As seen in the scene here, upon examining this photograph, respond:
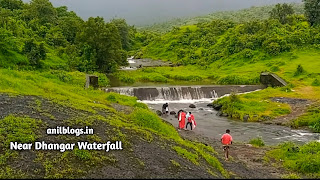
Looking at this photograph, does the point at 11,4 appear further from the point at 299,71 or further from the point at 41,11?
the point at 299,71

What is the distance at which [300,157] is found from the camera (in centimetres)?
1692

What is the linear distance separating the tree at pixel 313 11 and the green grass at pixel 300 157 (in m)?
46.5

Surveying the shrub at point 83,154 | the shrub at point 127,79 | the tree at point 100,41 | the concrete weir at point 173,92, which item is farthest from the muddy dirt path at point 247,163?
the tree at point 100,41

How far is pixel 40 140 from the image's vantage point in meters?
12.9

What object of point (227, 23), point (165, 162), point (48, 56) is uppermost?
point (227, 23)

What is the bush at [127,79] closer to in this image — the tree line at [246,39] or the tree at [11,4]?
the tree line at [246,39]

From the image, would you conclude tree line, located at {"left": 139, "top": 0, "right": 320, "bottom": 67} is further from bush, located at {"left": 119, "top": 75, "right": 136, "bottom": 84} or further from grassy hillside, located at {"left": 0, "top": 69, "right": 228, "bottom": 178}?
grassy hillside, located at {"left": 0, "top": 69, "right": 228, "bottom": 178}

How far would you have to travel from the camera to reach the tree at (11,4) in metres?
62.9

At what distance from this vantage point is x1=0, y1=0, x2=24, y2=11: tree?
206 feet

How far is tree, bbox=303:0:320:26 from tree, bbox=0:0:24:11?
49864mm

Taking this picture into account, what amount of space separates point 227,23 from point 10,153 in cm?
6743

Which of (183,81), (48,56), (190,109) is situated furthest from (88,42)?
(190,109)

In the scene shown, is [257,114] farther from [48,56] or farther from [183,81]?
[48,56]

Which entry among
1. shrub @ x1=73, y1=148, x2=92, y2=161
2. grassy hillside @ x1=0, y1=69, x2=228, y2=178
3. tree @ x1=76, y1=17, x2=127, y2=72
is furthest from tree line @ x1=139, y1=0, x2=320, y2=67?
shrub @ x1=73, y1=148, x2=92, y2=161
